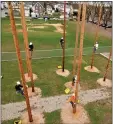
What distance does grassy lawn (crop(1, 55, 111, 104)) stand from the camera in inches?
536

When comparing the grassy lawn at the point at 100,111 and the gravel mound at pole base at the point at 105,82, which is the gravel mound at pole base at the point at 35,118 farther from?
the gravel mound at pole base at the point at 105,82

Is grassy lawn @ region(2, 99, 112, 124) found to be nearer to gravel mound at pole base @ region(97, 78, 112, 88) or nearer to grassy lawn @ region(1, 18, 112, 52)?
gravel mound at pole base @ region(97, 78, 112, 88)

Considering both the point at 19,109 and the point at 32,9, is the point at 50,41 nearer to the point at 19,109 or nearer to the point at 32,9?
the point at 19,109

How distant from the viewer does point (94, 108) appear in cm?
1218

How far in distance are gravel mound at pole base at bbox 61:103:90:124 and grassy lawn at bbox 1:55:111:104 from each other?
2005 millimetres

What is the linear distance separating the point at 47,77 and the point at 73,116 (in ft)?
17.6

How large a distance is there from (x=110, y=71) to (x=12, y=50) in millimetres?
11737

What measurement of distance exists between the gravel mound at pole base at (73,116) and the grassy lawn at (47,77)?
2005 millimetres

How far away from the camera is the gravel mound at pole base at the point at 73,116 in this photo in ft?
35.9

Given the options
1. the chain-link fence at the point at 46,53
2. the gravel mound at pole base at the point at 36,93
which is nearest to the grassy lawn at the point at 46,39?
the chain-link fence at the point at 46,53

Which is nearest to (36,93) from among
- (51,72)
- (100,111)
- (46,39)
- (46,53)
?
(51,72)

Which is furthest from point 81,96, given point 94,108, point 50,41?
point 50,41

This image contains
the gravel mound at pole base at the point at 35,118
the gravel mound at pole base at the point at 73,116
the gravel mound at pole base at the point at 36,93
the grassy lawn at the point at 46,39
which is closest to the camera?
the gravel mound at pole base at the point at 35,118

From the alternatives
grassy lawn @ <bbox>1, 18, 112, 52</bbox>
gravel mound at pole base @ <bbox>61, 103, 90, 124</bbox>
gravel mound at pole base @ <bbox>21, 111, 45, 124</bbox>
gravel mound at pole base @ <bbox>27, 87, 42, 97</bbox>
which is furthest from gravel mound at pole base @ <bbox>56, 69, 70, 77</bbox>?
grassy lawn @ <bbox>1, 18, 112, 52</bbox>
